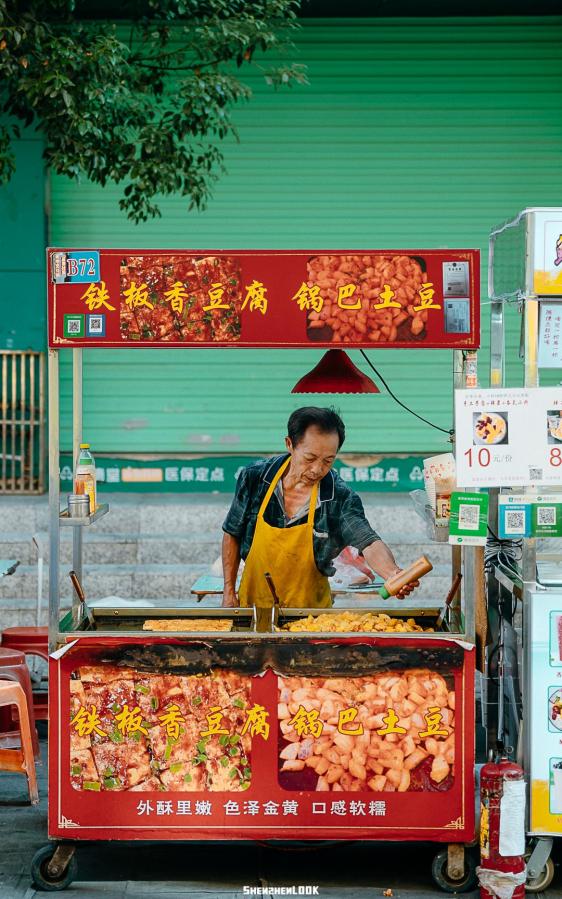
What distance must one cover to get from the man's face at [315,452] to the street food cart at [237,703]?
1011 mm

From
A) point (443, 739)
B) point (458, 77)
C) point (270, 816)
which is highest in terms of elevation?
point (458, 77)

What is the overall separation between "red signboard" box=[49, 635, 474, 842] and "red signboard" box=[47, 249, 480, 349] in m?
1.30

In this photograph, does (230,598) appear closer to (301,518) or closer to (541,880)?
(301,518)

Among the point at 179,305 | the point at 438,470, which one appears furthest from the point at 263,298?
the point at 438,470

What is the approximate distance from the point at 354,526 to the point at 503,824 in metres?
1.71

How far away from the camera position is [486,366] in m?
11.4

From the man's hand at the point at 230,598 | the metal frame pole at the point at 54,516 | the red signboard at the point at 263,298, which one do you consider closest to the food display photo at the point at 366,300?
the red signboard at the point at 263,298

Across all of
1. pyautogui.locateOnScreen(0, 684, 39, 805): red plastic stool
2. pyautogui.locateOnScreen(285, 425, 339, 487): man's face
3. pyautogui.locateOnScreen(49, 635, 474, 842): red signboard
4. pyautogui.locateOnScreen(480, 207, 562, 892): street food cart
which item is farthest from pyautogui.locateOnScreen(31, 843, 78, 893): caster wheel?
pyautogui.locateOnScreen(285, 425, 339, 487): man's face

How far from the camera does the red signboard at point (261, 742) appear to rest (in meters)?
4.72

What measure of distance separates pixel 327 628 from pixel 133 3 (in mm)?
7304

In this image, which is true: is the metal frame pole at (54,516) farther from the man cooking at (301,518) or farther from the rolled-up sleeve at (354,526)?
the rolled-up sleeve at (354,526)

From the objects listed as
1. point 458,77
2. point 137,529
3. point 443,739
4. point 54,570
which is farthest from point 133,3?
point 443,739

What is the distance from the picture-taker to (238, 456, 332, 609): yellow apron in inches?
225

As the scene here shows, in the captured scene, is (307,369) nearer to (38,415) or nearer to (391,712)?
(38,415)
